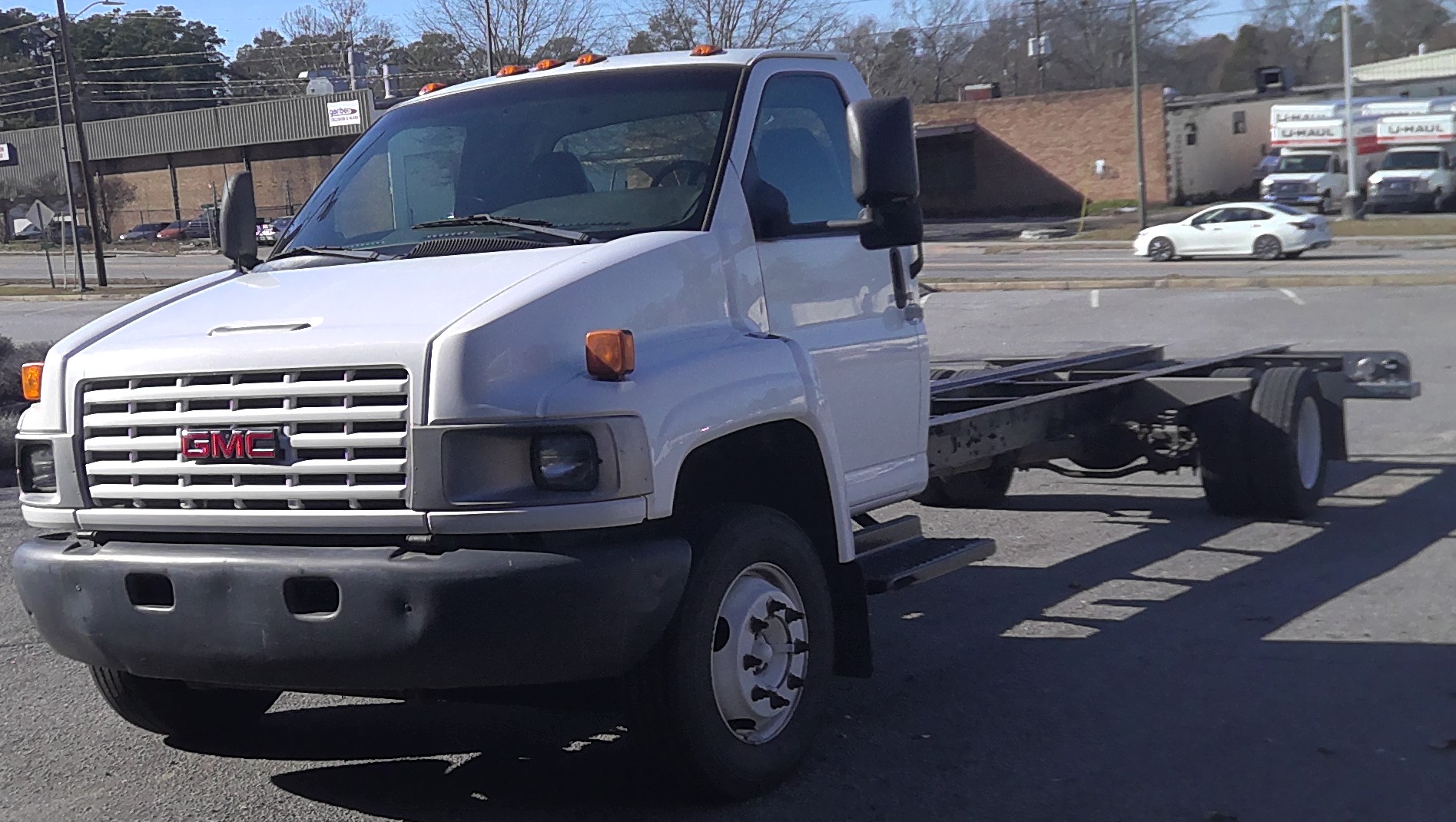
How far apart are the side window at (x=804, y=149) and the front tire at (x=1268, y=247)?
104 ft

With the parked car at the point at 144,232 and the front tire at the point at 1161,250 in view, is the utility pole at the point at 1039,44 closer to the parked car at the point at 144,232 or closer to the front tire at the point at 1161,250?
the front tire at the point at 1161,250

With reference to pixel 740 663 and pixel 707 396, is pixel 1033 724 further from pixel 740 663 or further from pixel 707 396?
pixel 707 396

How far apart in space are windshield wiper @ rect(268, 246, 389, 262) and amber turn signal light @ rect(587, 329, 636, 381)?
1260 mm

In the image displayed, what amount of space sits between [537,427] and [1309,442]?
255 inches

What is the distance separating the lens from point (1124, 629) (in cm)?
679

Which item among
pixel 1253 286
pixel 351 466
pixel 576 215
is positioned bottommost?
pixel 1253 286

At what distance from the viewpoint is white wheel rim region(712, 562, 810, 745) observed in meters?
4.59

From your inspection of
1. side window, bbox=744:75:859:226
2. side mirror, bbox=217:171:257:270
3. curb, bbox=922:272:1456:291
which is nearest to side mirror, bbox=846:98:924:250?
side window, bbox=744:75:859:226

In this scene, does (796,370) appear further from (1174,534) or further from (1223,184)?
(1223,184)

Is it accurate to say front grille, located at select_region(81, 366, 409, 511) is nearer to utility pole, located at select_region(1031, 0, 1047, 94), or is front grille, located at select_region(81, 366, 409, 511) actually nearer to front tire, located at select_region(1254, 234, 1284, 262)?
front tire, located at select_region(1254, 234, 1284, 262)

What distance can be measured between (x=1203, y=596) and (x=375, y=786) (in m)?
4.16

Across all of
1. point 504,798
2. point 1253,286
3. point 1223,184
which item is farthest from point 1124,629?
point 1223,184

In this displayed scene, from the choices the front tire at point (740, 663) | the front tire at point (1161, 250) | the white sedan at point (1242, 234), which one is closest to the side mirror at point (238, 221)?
the front tire at point (740, 663)

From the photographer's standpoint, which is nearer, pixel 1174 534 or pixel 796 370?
pixel 796 370
